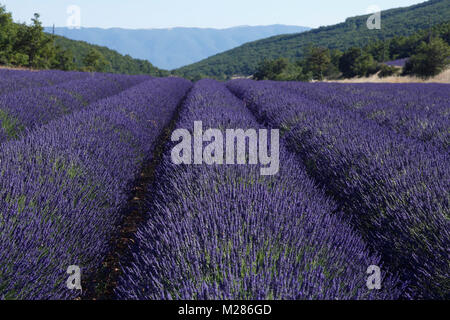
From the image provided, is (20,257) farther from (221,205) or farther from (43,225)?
(221,205)

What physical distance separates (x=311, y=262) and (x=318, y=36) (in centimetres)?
9602

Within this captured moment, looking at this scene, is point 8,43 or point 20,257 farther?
point 8,43

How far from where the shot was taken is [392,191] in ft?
7.21

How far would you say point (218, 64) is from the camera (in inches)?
3588

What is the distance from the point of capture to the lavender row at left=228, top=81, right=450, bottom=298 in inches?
68.9

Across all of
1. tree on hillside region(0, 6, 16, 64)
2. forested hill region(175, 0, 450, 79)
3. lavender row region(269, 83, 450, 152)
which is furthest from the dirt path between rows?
forested hill region(175, 0, 450, 79)

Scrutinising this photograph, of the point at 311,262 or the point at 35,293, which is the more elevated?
the point at 311,262

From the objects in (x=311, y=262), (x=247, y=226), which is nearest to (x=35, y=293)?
(x=247, y=226)

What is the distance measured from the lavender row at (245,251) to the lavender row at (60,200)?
1.27 ft

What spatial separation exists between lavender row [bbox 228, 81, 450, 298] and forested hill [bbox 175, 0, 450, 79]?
207ft

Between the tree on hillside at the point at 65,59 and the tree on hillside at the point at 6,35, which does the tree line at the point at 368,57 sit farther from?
the tree on hillside at the point at 6,35

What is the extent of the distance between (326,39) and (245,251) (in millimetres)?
86473

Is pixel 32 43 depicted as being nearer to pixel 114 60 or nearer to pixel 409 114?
pixel 409 114
